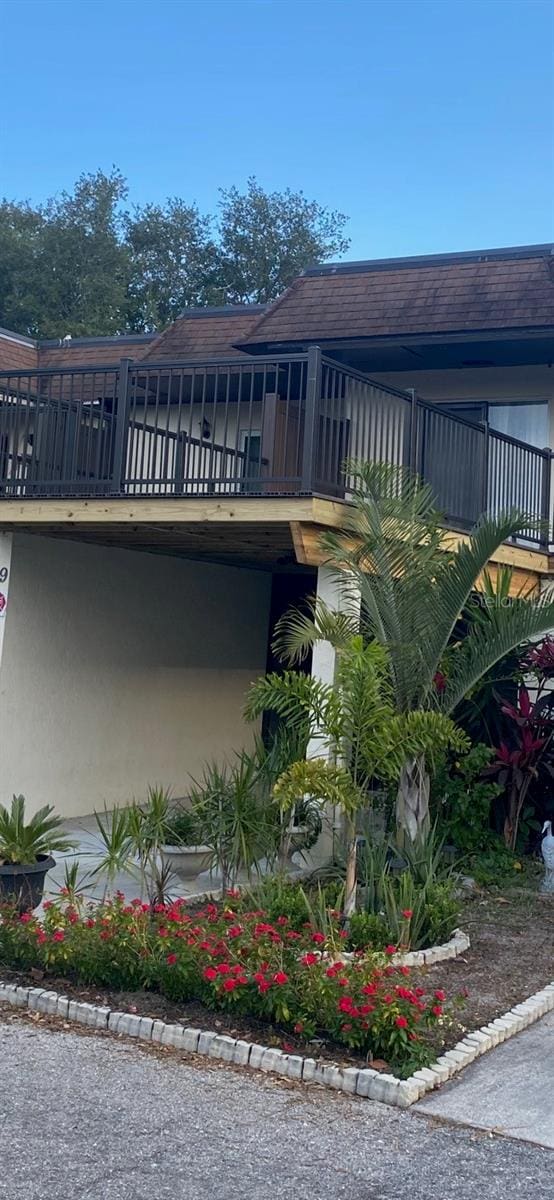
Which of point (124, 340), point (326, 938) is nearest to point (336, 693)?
point (326, 938)

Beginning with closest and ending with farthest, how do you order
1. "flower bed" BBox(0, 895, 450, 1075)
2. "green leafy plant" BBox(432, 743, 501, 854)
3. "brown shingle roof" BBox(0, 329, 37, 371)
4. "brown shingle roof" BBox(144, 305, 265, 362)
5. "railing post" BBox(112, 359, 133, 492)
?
1. "flower bed" BBox(0, 895, 450, 1075)
2. "green leafy plant" BBox(432, 743, 501, 854)
3. "railing post" BBox(112, 359, 133, 492)
4. "brown shingle roof" BBox(144, 305, 265, 362)
5. "brown shingle roof" BBox(0, 329, 37, 371)

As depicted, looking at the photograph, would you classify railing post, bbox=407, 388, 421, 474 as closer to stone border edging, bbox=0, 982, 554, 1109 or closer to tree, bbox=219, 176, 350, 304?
stone border edging, bbox=0, 982, 554, 1109

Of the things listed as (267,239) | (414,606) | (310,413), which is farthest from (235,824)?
(267,239)

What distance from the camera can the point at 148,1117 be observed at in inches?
202

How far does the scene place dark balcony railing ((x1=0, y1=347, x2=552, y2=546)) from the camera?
1009 cm

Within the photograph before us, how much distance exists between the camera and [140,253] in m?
42.0

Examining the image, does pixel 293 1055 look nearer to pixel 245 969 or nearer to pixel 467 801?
pixel 245 969

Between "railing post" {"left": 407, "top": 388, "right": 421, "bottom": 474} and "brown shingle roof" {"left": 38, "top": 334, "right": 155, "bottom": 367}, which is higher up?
"brown shingle roof" {"left": 38, "top": 334, "right": 155, "bottom": 367}

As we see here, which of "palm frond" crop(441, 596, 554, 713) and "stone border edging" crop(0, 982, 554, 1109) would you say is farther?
"palm frond" crop(441, 596, 554, 713)

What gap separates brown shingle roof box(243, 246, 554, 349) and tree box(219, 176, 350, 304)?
25.2 meters

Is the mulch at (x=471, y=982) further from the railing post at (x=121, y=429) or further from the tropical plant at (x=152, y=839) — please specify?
the railing post at (x=121, y=429)

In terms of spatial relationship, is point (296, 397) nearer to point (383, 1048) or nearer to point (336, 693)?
point (336, 693)

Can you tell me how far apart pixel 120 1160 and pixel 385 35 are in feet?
50.2

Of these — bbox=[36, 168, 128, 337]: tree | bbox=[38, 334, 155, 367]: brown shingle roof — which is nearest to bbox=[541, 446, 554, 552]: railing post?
bbox=[38, 334, 155, 367]: brown shingle roof
